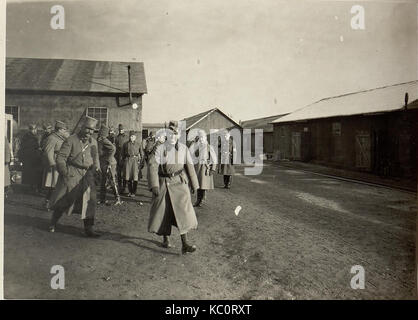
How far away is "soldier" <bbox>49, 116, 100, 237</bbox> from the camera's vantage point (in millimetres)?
4660

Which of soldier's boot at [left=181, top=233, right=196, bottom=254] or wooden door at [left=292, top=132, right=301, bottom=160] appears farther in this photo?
wooden door at [left=292, top=132, right=301, bottom=160]

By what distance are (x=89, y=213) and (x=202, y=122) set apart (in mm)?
21714

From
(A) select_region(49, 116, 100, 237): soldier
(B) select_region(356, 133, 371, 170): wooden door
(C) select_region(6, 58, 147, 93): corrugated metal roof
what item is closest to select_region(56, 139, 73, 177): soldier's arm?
(A) select_region(49, 116, 100, 237): soldier

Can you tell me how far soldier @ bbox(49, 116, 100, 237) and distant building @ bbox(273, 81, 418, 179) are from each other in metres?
7.79

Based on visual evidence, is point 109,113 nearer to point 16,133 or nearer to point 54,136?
point 16,133

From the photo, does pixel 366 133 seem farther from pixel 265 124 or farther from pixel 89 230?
pixel 265 124

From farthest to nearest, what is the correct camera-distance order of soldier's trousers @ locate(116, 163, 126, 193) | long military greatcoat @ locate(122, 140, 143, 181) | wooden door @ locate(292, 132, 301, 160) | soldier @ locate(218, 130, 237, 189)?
wooden door @ locate(292, 132, 301, 160), soldier @ locate(218, 130, 237, 189), soldier's trousers @ locate(116, 163, 126, 193), long military greatcoat @ locate(122, 140, 143, 181)

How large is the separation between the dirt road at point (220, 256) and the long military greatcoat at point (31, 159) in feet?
3.17

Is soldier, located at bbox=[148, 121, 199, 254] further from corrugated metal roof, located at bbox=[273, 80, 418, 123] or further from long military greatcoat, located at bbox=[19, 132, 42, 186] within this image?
corrugated metal roof, located at bbox=[273, 80, 418, 123]

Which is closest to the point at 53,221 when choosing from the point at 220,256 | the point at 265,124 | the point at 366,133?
the point at 220,256

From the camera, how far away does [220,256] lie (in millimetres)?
4234

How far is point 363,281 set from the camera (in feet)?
12.2

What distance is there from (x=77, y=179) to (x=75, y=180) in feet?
0.12

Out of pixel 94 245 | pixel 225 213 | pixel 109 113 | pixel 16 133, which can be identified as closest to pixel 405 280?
pixel 225 213
